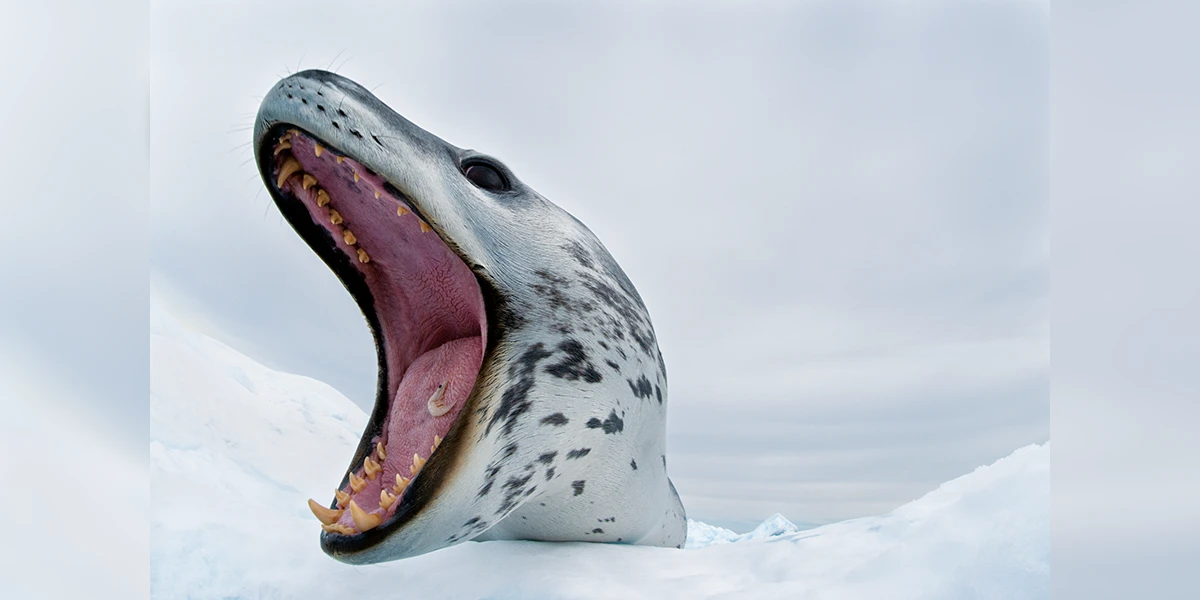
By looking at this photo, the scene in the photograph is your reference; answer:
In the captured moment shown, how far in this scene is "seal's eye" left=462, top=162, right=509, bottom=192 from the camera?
2.05 metres

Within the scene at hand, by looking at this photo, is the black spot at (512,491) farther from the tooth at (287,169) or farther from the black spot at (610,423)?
the tooth at (287,169)

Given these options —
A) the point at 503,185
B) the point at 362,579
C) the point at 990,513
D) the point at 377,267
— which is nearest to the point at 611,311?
the point at 503,185

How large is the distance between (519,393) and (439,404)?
360mm

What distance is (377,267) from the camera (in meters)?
2.22

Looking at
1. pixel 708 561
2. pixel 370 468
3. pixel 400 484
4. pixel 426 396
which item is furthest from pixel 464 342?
pixel 708 561

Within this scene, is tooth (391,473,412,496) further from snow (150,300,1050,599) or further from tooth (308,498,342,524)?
snow (150,300,1050,599)

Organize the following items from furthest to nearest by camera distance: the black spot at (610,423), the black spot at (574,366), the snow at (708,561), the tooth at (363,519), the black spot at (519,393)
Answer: the snow at (708,561) < the black spot at (610,423) < the black spot at (574,366) < the black spot at (519,393) < the tooth at (363,519)

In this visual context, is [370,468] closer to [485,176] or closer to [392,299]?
[392,299]

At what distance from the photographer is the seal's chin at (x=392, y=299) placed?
1.96 meters

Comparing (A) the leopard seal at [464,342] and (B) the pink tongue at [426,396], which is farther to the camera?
(B) the pink tongue at [426,396]

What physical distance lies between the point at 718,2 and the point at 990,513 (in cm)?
286

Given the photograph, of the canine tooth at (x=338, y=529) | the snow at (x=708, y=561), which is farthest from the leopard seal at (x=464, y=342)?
the snow at (x=708, y=561)

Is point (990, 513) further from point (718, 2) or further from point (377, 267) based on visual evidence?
point (718, 2)

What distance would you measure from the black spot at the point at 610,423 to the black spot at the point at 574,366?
102 mm
